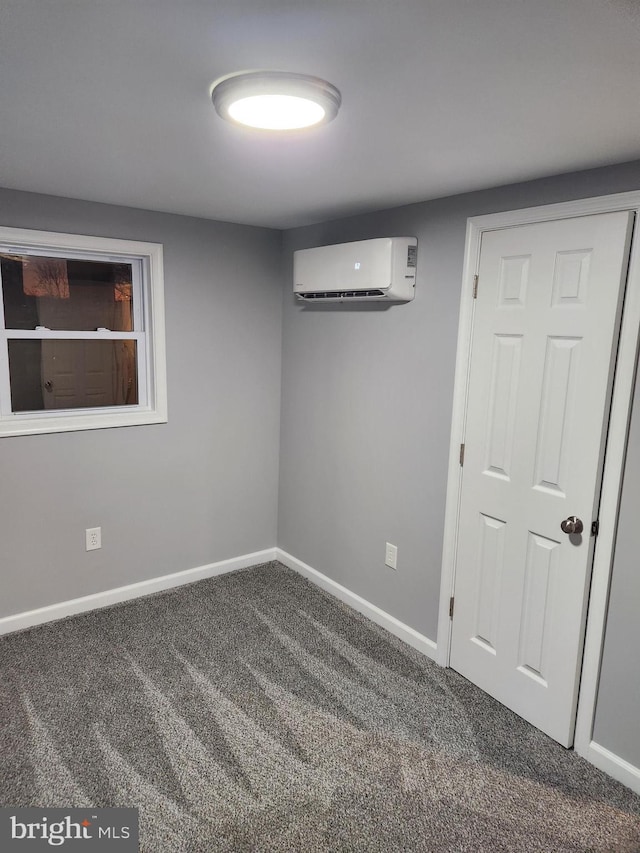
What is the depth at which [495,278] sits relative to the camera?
7.79ft

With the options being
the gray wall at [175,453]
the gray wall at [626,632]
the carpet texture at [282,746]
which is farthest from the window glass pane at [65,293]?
the gray wall at [626,632]

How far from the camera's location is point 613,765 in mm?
2094

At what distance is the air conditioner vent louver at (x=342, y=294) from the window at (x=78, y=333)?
834mm

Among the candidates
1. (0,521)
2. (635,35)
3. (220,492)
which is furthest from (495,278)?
(0,521)

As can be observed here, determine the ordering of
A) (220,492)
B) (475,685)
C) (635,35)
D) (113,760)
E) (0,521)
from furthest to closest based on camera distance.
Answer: (220,492)
(0,521)
(475,685)
(113,760)
(635,35)

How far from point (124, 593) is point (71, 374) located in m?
1.30

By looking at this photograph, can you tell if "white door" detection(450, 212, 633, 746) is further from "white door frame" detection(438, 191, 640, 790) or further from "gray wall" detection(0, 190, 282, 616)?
"gray wall" detection(0, 190, 282, 616)

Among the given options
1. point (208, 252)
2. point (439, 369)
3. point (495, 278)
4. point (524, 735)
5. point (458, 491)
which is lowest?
point (524, 735)

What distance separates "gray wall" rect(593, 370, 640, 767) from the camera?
1996 mm

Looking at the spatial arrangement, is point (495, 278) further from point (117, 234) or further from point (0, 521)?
point (0, 521)

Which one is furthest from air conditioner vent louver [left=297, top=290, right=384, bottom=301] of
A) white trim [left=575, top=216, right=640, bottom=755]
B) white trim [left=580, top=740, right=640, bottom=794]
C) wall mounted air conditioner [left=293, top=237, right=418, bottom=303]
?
white trim [left=580, top=740, right=640, bottom=794]

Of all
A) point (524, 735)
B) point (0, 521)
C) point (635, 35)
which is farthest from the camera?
point (0, 521)

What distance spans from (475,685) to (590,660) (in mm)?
644

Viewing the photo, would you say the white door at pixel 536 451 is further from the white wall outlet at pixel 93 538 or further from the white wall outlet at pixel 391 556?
the white wall outlet at pixel 93 538
